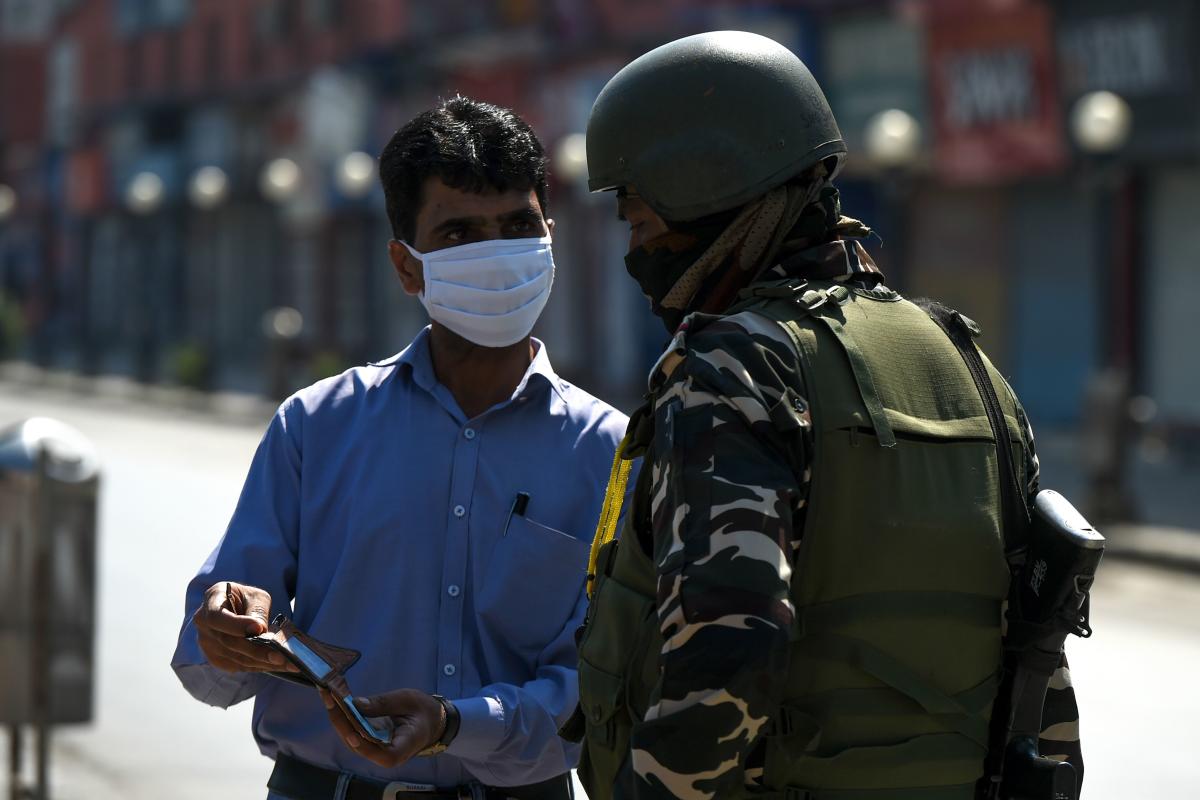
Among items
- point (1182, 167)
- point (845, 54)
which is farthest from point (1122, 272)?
point (845, 54)

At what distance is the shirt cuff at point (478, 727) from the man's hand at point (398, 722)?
1.8 inches

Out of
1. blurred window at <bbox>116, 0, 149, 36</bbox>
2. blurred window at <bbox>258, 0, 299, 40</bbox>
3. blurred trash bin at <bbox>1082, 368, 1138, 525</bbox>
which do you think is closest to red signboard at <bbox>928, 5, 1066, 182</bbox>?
blurred trash bin at <bbox>1082, 368, 1138, 525</bbox>

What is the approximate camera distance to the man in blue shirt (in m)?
2.86

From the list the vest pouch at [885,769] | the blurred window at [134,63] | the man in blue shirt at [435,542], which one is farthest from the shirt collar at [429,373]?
the blurred window at [134,63]

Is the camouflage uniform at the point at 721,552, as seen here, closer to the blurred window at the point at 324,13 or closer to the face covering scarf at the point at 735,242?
the face covering scarf at the point at 735,242

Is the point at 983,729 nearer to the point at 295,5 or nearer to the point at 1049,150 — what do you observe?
the point at 1049,150

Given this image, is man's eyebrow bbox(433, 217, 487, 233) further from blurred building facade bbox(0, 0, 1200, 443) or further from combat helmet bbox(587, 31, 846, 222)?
blurred building facade bbox(0, 0, 1200, 443)

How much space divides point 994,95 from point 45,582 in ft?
53.6

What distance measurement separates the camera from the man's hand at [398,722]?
99.9 inches

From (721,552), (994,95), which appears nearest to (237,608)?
(721,552)

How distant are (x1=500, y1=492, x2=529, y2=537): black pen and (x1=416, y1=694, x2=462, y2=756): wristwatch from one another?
322 mm

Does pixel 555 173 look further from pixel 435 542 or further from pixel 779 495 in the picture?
pixel 779 495

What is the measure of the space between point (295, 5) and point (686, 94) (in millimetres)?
38163

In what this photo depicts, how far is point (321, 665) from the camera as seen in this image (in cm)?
259
